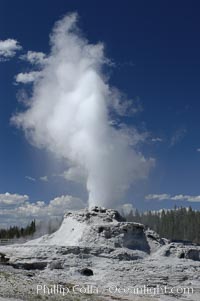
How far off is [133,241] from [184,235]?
83.0 meters

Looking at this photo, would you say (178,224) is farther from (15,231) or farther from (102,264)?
(102,264)

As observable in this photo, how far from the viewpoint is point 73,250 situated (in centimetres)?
4322

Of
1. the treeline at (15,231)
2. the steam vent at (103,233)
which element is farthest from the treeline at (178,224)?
the steam vent at (103,233)

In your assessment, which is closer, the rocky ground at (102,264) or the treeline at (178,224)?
the rocky ground at (102,264)

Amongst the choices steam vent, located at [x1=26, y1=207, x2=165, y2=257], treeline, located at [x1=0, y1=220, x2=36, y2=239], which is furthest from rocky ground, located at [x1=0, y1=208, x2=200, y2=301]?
treeline, located at [x1=0, y1=220, x2=36, y2=239]

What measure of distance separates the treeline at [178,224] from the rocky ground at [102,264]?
77.3 metres

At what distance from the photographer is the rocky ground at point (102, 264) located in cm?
3378

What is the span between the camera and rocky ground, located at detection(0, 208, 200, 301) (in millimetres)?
33778

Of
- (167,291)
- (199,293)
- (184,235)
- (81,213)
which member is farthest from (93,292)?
(184,235)

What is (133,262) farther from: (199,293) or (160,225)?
(160,225)

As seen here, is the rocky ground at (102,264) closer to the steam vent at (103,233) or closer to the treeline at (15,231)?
the steam vent at (103,233)

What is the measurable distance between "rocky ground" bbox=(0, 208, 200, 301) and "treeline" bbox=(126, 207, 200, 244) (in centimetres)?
7726

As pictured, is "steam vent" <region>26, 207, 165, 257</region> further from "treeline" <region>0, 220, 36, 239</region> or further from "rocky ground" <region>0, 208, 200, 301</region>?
"treeline" <region>0, 220, 36, 239</region>

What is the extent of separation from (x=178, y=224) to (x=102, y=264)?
92432 mm
